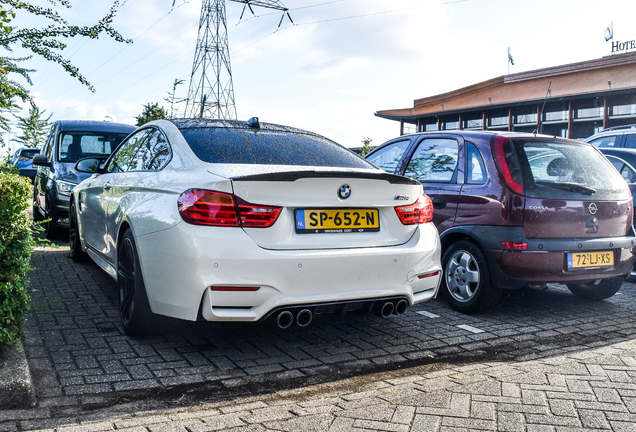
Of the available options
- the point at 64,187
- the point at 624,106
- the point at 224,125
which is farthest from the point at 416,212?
the point at 624,106

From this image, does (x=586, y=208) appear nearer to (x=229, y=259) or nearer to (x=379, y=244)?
(x=379, y=244)

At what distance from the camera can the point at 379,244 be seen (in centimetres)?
385

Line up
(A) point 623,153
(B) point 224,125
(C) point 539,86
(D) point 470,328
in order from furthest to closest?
(C) point 539,86, (A) point 623,153, (D) point 470,328, (B) point 224,125

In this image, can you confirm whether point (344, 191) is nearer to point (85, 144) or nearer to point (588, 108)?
point (85, 144)

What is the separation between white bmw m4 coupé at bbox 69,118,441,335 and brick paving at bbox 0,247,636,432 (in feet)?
1.22

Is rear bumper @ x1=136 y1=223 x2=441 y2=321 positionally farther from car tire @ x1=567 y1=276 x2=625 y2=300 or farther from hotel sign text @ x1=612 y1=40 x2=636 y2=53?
hotel sign text @ x1=612 y1=40 x2=636 y2=53

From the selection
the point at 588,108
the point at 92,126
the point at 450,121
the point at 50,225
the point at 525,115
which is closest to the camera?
the point at 50,225

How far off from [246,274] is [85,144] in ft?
23.3

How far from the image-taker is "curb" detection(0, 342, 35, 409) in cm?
303

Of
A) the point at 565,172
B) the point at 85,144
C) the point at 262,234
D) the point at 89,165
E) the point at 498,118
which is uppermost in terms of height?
the point at 498,118

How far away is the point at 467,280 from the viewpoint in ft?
17.4

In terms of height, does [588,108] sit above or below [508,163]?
above

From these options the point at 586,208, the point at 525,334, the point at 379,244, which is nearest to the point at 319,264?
the point at 379,244

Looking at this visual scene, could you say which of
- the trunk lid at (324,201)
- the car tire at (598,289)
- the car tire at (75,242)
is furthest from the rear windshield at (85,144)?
the car tire at (598,289)
